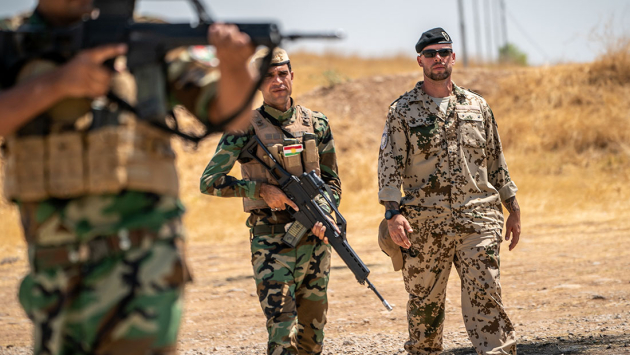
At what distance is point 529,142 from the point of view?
1908cm

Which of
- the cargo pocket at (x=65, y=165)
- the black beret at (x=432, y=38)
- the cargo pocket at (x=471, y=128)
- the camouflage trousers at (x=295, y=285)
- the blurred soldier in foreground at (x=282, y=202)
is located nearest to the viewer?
the cargo pocket at (x=65, y=165)

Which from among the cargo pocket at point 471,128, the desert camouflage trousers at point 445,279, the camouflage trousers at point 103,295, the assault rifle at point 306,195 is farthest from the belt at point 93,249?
the cargo pocket at point 471,128

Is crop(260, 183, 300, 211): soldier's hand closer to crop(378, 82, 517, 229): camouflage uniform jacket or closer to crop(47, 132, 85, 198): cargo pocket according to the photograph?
crop(378, 82, 517, 229): camouflage uniform jacket

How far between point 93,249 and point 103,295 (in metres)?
0.16

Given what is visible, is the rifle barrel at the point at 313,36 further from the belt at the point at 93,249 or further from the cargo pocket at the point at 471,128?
the cargo pocket at the point at 471,128

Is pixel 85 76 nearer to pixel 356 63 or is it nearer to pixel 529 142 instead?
pixel 529 142

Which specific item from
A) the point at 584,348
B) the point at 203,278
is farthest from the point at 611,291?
the point at 203,278

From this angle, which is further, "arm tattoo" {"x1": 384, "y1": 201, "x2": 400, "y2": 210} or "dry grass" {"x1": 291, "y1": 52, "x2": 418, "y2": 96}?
"dry grass" {"x1": 291, "y1": 52, "x2": 418, "y2": 96}

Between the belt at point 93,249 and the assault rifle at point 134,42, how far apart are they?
1.28ft

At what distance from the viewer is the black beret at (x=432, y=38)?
5516 mm

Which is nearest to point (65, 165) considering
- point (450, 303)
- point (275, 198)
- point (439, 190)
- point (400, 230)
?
point (275, 198)

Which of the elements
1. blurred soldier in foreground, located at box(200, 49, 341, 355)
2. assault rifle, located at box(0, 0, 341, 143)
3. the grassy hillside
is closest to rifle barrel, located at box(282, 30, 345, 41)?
assault rifle, located at box(0, 0, 341, 143)

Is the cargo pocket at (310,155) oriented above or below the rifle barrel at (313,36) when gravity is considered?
below

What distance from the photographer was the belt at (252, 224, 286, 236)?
4.93 m
